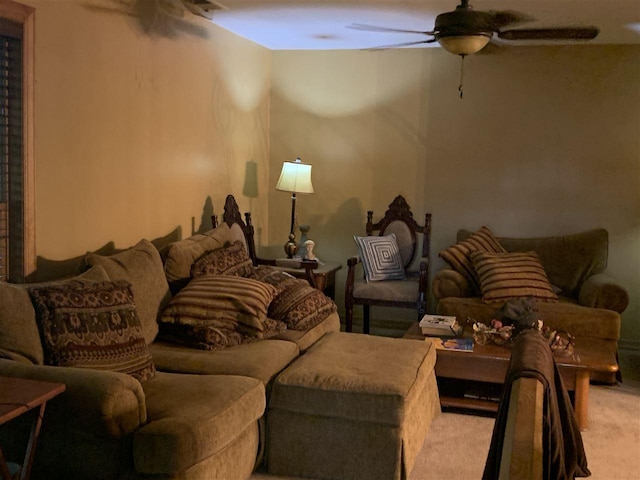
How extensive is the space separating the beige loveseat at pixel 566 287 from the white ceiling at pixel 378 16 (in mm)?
1572

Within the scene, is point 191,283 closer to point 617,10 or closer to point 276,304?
point 276,304

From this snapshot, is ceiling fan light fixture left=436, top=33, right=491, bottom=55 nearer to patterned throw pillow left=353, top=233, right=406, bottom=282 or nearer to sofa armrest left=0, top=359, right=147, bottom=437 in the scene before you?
patterned throw pillow left=353, top=233, right=406, bottom=282

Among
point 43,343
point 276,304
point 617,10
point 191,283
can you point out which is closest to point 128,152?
point 191,283

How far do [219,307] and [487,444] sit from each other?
60.2 inches

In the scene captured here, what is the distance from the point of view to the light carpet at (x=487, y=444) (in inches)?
127

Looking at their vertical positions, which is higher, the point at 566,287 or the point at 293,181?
the point at 293,181

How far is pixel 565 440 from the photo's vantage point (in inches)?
53.6

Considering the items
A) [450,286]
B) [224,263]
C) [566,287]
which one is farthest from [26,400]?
[566,287]

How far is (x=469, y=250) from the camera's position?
203 inches

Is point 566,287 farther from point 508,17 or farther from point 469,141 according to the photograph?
point 508,17

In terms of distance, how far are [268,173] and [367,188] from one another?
2.97ft

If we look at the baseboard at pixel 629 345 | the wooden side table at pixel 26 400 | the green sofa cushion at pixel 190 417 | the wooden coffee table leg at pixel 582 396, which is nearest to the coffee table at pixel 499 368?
the wooden coffee table leg at pixel 582 396

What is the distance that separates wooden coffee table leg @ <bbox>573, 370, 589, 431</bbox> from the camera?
3.63 meters

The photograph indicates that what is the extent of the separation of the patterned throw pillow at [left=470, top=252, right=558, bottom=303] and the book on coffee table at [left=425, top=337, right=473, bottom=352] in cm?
79
